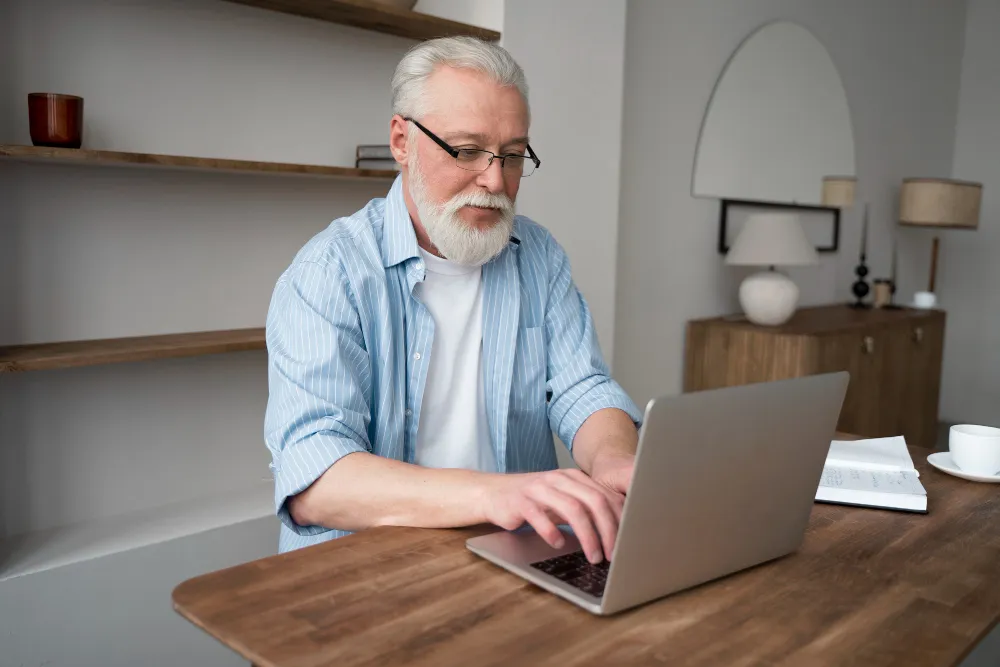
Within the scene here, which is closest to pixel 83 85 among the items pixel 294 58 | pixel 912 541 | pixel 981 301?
pixel 294 58

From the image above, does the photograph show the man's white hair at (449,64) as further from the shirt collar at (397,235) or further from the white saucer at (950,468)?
the white saucer at (950,468)

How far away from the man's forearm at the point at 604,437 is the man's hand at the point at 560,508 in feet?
1.19

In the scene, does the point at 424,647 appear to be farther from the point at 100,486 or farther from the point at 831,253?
the point at 831,253

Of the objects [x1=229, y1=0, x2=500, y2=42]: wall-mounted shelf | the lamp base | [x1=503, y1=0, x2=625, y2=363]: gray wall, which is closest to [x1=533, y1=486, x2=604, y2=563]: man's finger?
[x1=229, y1=0, x2=500, y2=42]: wall-mounted shelf

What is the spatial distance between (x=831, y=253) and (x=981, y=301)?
159cm

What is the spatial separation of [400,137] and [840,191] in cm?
332

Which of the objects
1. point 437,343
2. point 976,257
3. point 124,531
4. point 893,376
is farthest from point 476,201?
point 976,257

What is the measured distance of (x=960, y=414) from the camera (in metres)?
5.86

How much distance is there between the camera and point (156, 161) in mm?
Answer: 2033

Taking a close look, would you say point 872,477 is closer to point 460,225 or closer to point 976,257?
point 460,225

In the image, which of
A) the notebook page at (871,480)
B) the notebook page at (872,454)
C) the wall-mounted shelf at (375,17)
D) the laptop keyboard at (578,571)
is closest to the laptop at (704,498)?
the laptop keyboard at (578,571)

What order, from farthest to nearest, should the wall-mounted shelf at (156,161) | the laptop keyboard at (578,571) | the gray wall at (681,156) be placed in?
the gray wall at (681,156)
the wall-mounted shelf at (156,161)
the laptop keyboard at (578,571)

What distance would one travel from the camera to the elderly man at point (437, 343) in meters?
1.30

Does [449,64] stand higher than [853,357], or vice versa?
[449,64]
